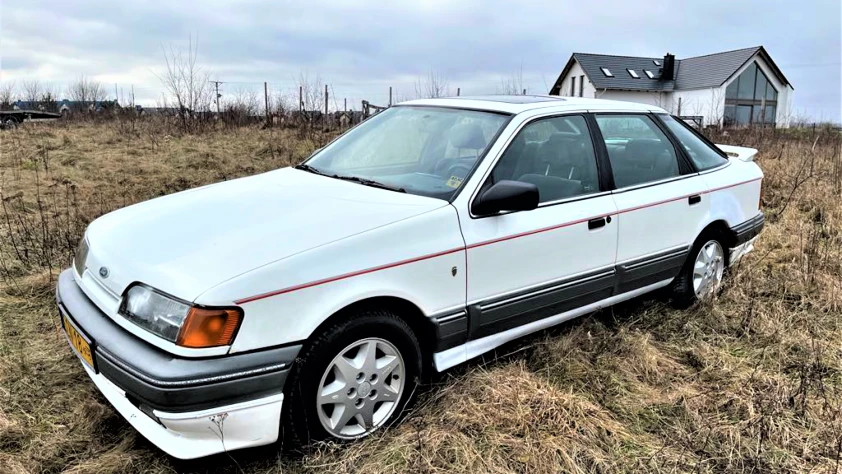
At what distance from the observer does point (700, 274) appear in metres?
4.10

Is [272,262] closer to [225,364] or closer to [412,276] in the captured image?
[225,364]

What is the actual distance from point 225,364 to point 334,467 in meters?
0.65

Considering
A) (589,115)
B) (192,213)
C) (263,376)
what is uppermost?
(589,115)

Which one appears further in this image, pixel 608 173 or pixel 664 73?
pixel 664 73

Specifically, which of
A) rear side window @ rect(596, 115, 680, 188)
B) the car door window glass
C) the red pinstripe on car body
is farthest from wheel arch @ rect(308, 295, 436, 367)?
rear side window @ rect(596, 115, 680, 188)

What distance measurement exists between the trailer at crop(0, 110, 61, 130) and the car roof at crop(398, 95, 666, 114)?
13966mm

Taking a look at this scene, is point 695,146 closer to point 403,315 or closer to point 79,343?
point 403,315

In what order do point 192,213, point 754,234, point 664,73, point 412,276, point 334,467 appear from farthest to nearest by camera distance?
point 664,73, point 754,234, point 192,213, point 412,276, point 334,467

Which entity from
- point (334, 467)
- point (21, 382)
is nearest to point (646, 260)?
point (334, 467)

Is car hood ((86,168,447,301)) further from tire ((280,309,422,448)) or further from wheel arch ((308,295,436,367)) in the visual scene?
tire ((280,309,422,448))

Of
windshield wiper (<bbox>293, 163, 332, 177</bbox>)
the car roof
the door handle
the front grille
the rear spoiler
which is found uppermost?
the car roof

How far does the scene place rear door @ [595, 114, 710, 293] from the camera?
3.43m

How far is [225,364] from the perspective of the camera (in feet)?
6.75

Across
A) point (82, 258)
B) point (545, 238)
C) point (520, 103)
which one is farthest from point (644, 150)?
point (82, 258)
